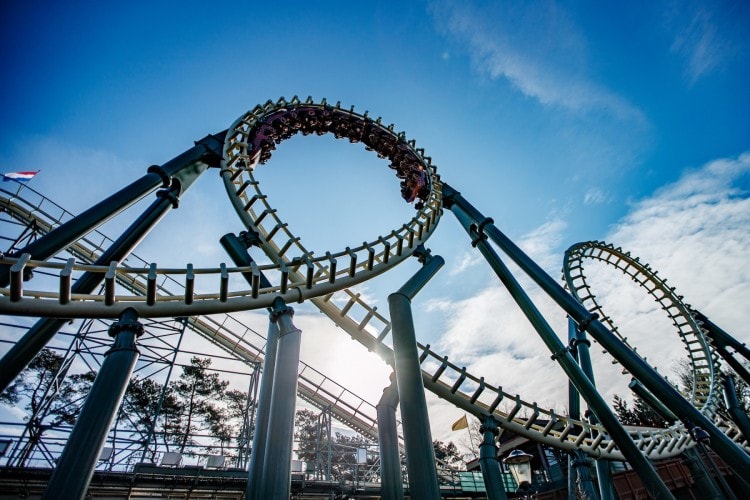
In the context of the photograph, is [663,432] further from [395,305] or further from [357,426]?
[357,426]

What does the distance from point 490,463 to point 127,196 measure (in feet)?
21.0

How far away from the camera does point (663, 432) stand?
8.69m

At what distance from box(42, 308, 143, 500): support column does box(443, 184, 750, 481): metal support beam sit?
265 inches

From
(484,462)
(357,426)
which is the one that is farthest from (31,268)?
(357,426)

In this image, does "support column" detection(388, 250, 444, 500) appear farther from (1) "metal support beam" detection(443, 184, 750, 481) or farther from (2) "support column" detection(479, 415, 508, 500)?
(1) "metal support beam" detection(443, 184, 750, 481)

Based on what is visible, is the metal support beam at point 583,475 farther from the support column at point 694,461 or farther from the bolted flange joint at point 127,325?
the bolted flange joint at point 127,325

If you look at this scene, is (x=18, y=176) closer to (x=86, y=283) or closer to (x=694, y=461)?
(x=86, y=283)

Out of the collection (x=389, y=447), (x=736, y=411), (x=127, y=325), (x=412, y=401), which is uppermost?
(x=736, y=411)

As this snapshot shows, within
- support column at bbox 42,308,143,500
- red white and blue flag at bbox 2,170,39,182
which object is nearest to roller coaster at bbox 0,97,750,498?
support column at bbox 42,308,143,500

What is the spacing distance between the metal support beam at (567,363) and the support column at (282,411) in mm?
4968

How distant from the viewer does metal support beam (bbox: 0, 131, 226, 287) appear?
3.98m

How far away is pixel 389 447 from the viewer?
197 inches

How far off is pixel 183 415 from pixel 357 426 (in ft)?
31.5

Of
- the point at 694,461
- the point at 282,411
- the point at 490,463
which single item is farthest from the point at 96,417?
the point at 694,461
